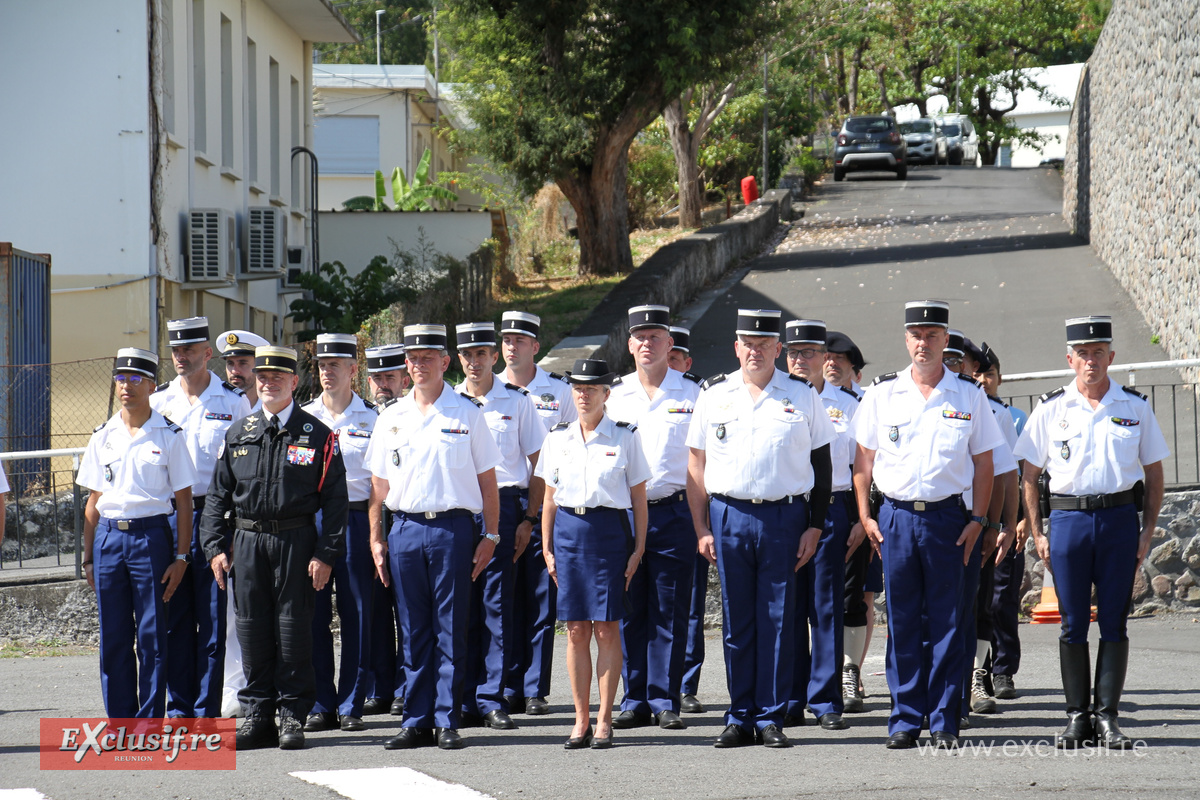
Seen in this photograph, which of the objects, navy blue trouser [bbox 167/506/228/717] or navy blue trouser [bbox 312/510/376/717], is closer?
navy blue trouser [bbox 167/506/228/717]

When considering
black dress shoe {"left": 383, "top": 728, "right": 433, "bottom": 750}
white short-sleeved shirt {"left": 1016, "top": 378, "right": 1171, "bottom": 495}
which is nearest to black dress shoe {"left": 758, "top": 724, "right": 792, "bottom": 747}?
black dress shoe {"left": 383, "top": 728, "right": 433, "bottom": 750}

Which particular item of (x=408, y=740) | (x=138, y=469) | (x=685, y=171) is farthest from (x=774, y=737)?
(x=685, y=171)

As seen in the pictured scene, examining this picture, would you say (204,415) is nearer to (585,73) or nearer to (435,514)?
(435,514)

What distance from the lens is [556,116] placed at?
2261 centimetres

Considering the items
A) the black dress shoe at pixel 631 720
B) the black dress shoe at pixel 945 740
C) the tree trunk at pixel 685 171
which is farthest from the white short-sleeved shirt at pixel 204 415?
the tree trunk at pixel 685 171

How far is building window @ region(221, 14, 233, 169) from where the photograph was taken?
61.3ft

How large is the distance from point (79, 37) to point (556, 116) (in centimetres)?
908

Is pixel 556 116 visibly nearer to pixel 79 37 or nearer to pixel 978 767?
pixel 79 37

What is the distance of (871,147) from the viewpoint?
4153 cm

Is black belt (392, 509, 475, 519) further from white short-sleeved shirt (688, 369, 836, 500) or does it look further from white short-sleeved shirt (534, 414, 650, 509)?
white short-sleeved shirt (688, 369, 836, 500)

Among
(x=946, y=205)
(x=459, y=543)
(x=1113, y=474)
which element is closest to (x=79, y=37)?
(x=459, y=543)

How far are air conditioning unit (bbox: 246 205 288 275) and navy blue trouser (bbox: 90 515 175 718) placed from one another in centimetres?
1116

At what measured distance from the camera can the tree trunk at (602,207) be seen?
23547mm

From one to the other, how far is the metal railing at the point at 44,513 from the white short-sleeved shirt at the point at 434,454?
4.77 meters
